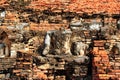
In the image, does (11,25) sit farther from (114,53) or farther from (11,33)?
(114,53)

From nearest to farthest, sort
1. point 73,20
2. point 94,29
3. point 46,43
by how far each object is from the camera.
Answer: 1. point 46,43
2. point 94,29
3. point 73,20

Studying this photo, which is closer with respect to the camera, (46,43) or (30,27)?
(46,43)

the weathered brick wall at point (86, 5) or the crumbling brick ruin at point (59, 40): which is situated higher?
the weathered brick wall at point (86, 5)

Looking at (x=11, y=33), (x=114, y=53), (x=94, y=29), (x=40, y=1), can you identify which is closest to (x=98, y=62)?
(x=114, y=53)

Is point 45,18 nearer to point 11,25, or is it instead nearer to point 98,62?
point 11,25

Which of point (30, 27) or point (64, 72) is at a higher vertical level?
point (30, 27)

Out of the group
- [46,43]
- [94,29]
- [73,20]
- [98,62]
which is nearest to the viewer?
[98,62]

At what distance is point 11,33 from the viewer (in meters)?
8.68

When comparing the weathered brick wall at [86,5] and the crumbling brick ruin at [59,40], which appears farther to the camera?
the weathered brick wall at [86,5]

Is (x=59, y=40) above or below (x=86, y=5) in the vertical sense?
below

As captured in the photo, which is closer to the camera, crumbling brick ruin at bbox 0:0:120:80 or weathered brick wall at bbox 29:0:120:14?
crumbling brick ruin at bbox 0:0:120:80

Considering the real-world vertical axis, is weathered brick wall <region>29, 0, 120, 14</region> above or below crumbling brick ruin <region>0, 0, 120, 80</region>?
above

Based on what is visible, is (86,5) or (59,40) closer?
(59,40)

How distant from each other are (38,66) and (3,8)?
9.48ft
